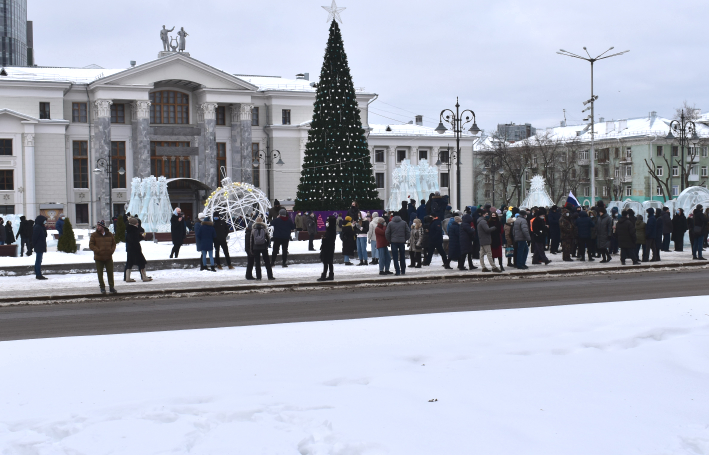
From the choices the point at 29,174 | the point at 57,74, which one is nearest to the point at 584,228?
the point at 29,174

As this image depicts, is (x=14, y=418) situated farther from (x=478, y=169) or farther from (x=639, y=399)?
(x=478, y=169)

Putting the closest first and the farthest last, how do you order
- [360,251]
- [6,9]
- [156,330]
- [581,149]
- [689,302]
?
[156,330] < [689,302] < [360,251] < [581,149] < [6,9]

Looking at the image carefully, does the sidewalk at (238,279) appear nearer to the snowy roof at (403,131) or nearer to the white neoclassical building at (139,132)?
the white neoclassical building at (139,132)

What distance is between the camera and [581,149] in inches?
3509

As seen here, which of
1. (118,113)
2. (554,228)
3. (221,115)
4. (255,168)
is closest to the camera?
(554,228)

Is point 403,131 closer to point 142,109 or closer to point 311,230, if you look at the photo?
point 142,109

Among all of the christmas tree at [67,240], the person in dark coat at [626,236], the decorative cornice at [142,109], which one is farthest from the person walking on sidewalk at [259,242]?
the decorative cornice at [142,109]

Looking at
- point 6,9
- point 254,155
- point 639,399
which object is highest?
point 6,9

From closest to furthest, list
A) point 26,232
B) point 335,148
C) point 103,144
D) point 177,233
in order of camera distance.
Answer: point 177,233 → point 26,232 → point 335,148 → point 103,144

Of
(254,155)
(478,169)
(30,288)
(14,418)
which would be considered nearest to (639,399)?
(14,418)

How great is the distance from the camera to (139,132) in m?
61.6

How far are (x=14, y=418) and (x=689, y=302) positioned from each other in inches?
394

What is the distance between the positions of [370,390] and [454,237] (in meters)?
14.2

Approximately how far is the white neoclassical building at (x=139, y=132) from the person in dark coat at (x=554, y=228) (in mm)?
34416
